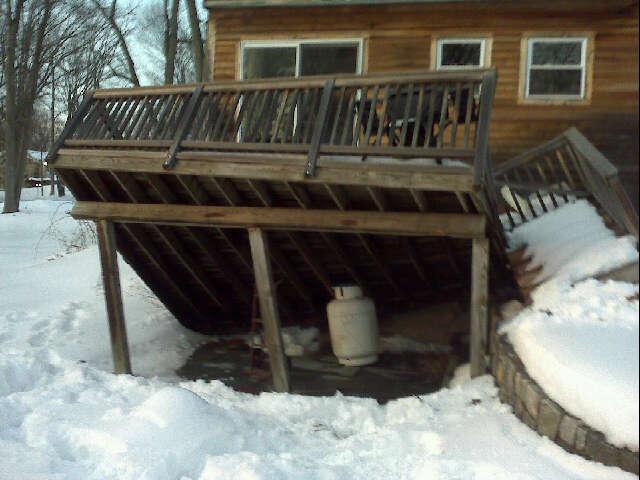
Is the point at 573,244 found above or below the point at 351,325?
above

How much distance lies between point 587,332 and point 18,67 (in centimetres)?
2828

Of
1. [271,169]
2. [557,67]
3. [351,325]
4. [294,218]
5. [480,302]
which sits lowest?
[351,325]

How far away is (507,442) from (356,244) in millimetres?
3583

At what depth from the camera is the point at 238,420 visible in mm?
5016

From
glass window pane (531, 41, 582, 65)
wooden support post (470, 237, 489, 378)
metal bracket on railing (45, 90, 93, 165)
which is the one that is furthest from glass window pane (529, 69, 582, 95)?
metal bracket on railing (45, 90, 93, 165)

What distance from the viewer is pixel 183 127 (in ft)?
20.5

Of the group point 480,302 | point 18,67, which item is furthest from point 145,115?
point 18,67

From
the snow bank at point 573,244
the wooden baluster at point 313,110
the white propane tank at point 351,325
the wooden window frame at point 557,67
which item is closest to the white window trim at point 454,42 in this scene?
the wooden window frame at point 557,67

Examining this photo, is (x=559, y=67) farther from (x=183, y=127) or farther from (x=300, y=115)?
(x=183, y=127)

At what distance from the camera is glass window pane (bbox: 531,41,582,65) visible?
1035cm

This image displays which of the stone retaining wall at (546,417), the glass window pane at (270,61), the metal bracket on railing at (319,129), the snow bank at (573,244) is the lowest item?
the stone retaining wall at (546,417)

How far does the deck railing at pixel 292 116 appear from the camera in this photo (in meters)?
5.49

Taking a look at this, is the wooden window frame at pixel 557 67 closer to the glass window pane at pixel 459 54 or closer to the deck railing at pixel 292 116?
the glass window pane at pixel 459 54

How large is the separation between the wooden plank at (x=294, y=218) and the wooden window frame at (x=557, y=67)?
17.2 ft
